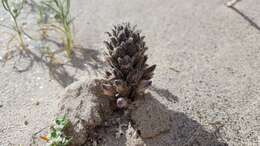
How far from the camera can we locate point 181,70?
1.88 meters

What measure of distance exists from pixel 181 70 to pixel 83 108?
62 cm

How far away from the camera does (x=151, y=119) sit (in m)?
1.44

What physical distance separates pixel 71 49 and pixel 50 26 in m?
0.26

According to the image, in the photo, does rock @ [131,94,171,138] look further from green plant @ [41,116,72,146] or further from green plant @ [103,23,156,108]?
green plant @ [41,116,72,146]

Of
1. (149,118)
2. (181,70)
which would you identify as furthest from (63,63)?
(149,118)

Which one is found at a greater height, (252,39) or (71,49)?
(71,49)

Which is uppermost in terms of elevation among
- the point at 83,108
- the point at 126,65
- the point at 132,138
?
the point at 126,65

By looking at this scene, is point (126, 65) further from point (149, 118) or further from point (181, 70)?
point (181, 70)

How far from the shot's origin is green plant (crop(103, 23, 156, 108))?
4.68ft

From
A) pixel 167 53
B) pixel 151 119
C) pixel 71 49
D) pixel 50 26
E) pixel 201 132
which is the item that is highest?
pixel 50 26

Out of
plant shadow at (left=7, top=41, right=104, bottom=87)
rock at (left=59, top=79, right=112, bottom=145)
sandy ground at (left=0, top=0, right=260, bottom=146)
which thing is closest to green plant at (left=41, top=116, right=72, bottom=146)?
rock at (left=59, top=79, right=112, bottom=145)

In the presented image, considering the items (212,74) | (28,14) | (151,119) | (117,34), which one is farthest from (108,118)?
(28,14)

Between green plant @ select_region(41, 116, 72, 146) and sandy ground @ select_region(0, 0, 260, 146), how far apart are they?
0.20m

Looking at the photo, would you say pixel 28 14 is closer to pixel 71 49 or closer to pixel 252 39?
pixel 71 49
